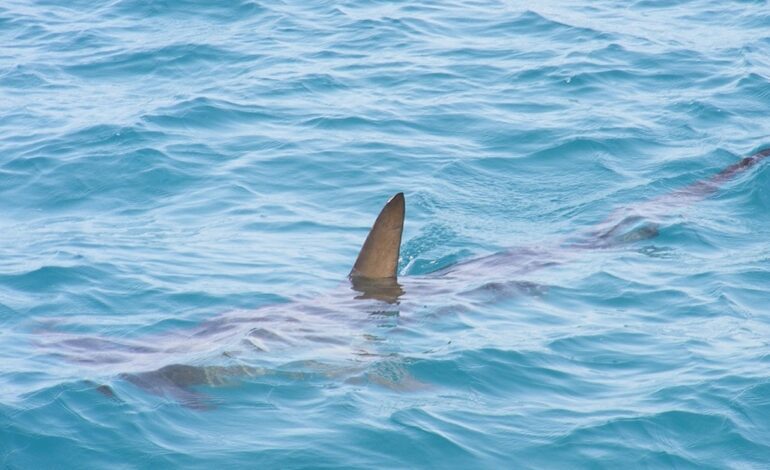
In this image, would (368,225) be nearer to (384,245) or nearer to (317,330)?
(384,245)

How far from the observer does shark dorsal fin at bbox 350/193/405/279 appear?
28.9 ft

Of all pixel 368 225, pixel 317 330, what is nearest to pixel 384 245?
pixel 317 330

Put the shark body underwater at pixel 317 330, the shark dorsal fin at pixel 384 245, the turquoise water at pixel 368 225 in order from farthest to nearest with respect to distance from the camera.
→ 1. the shark dorsal fin at pixel 384 245
2. the shark body underwater at pixel 317 330
3. the turquoise water at pixel 368 225

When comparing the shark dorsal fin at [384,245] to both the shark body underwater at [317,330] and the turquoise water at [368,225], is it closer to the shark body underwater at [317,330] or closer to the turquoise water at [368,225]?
the shark body underwater at [317,330]

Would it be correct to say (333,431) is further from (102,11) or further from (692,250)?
(102,11)

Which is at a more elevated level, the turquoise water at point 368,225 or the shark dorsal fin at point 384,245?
the shark dorsal fin at point 384,245

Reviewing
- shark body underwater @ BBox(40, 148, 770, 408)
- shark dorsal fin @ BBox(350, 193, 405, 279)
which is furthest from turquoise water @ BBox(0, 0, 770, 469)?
shark dorsal fin @ BBox(350, 193, 405, 279)

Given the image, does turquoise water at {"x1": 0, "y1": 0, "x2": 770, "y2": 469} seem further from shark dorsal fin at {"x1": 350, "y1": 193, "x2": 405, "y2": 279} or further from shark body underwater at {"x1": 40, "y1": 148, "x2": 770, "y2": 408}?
shark dorsal fin at {"x1": 350, "y1": 193, "x2": 405, "y2": 279}

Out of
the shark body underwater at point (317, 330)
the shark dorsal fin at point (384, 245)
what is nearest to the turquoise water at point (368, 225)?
the shark body underwater at point (317, 330)

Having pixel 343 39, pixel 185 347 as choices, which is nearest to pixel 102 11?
pixel 343 39

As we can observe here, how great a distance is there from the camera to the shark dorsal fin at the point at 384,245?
8805 millimetres

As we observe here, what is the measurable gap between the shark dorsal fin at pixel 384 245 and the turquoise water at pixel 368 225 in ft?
1.09

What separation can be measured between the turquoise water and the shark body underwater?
32 millimetres

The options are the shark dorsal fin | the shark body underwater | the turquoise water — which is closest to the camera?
the turquoise water
